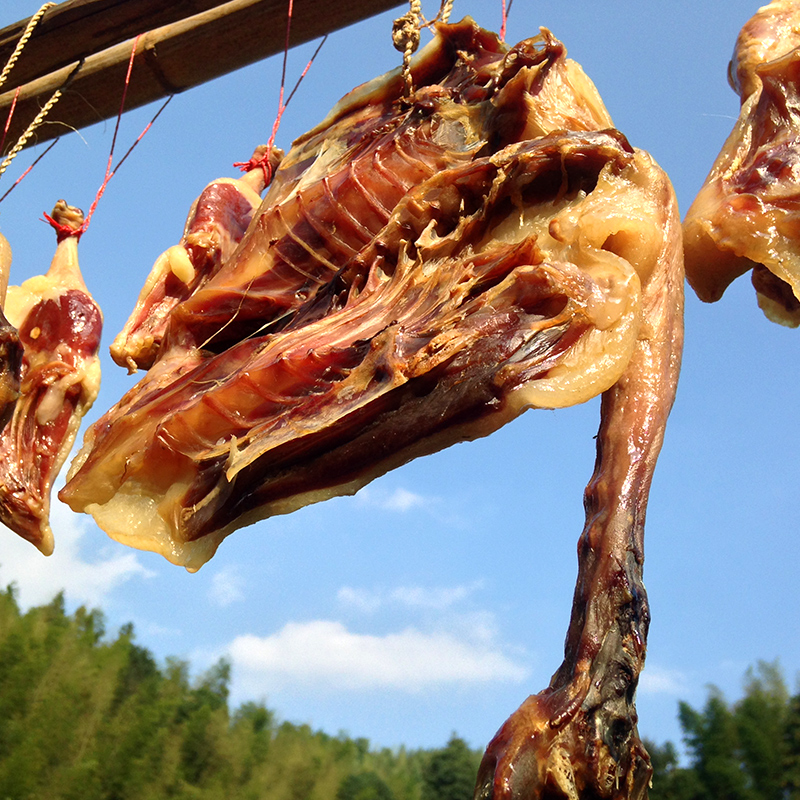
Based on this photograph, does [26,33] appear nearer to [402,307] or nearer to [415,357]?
[402,307]

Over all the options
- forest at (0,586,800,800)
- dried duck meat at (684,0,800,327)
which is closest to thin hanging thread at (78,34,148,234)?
dried duck meat at (684,0,800,327)

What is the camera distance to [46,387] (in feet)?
10.4

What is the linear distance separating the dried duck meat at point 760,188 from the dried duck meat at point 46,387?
233 centimetres

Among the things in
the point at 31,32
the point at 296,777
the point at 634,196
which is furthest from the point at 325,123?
the point at 296,777

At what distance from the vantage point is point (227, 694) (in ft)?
80.9

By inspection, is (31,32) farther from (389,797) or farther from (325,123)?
(389,797)

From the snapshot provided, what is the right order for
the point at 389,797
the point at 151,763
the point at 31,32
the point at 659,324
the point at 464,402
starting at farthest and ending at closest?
1. the point at 389,797
2. the point at 151,763
3. the point at 31,32
4. the point at 659,324
5. the point at 464,402

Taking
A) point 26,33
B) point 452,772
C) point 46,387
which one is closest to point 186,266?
point 46,387

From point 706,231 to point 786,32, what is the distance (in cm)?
72

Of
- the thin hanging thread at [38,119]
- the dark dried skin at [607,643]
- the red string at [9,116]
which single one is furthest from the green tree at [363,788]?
the dark dried skin at [607,643]

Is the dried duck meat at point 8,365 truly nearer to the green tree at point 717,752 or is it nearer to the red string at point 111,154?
the red string at point 111,154

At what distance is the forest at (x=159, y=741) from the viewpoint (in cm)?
1573

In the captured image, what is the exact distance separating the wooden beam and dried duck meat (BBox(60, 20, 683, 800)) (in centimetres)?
116

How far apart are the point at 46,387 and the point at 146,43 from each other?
1.60 metres
